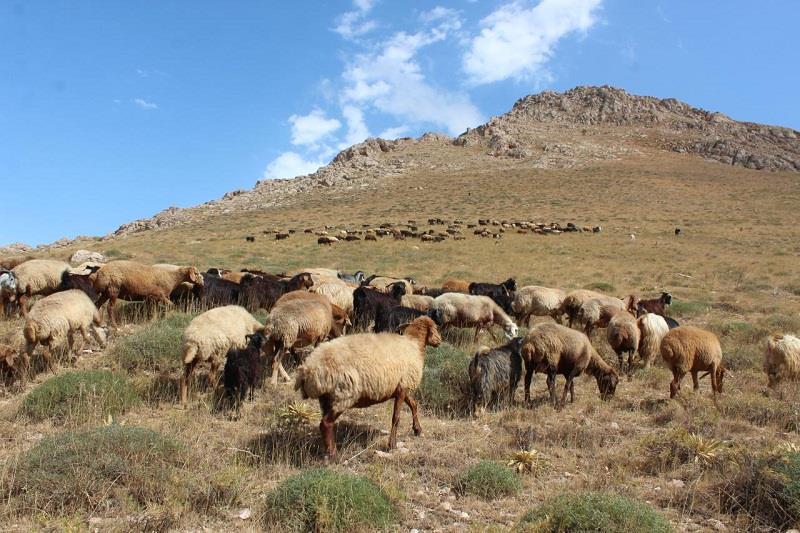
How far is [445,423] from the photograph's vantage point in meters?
7.26

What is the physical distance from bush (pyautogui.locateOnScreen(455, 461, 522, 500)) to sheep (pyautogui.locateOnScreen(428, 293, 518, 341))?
6.49 meters

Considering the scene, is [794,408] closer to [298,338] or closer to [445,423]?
[445,423]

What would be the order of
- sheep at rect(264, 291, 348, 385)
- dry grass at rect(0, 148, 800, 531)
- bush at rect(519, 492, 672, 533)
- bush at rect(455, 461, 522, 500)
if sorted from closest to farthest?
bush at rect(519, 492, 672, 533), dry grass at rect(0, 148, 800, 531), bush at rect(455, 461, 522, 500), sheep at rect(264, 291, 348, 385)

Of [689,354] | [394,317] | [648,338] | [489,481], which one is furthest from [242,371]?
[648,338]

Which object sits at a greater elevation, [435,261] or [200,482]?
[435,261]

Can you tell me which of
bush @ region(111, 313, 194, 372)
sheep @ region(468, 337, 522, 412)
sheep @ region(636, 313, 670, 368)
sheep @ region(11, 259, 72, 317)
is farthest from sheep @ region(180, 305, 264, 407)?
sheep @ region(636, 313, 670, 368)

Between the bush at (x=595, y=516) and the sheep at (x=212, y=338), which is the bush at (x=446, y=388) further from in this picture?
the bush at (x=595, y=516)

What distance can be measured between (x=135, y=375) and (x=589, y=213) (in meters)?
49.0

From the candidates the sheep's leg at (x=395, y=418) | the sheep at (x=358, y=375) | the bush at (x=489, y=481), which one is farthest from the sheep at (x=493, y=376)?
the bush at (x=489, y=481)

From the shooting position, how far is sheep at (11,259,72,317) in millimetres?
11487

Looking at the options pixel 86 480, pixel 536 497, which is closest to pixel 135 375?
pixel 86 480

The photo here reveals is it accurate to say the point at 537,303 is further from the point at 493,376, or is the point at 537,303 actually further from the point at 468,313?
the point at 493,376

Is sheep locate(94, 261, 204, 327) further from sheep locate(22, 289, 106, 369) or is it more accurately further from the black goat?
the black goat

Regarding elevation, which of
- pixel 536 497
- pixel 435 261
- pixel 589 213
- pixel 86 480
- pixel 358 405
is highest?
pixel 589 213
